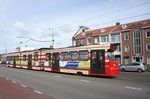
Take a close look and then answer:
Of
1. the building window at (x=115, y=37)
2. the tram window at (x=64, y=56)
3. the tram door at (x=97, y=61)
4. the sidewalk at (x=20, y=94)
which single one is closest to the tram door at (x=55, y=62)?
the tram window at (x=64, y=56)

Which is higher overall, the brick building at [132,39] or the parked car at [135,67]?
the brick building at [132,39]

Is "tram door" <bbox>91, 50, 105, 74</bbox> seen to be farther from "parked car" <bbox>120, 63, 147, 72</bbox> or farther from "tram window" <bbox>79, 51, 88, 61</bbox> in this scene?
"parked car" <bbox>120, 63, 147, 72</bbox>

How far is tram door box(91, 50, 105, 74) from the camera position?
2175 centimetres

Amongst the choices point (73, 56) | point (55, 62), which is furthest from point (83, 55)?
point (55, 62)

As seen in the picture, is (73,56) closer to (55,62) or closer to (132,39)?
(55,62)

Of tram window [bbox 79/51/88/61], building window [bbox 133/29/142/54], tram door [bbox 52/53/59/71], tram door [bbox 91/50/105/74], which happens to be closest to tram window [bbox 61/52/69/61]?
tram door [bbox 52/53/59/71]

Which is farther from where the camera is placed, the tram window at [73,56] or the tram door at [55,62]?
the tram door at [55,62]

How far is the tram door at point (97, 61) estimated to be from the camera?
2175cm

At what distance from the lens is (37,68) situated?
3512 centimetres

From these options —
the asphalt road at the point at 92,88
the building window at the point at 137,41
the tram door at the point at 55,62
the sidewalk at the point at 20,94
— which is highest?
the building window at the point at 137,41

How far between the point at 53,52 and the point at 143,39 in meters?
31.3

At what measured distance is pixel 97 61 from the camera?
22.2 metres

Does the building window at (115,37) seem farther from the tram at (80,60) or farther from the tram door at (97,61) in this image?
the tram door at (97,61)

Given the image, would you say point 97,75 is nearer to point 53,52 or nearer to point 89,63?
point 89,63
